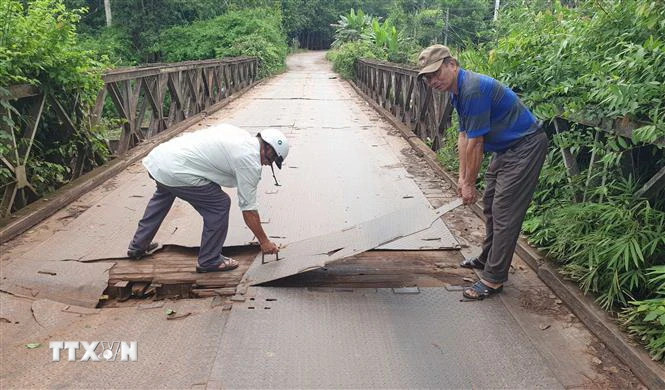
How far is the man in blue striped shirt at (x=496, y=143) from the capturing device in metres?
3.12

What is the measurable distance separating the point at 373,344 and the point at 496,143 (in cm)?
147

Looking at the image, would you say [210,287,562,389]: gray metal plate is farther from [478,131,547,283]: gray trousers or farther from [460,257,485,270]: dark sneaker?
[460,257,485,270]: dark sneaker

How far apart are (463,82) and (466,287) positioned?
1.36 m

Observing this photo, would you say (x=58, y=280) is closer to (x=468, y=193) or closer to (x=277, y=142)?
(x=277, y=142)

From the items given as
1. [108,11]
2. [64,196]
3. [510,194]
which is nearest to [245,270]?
[510,194]

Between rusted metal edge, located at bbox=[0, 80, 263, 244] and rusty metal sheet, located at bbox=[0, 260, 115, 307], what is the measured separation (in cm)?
61

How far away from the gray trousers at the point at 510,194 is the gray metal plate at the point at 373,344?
277mm

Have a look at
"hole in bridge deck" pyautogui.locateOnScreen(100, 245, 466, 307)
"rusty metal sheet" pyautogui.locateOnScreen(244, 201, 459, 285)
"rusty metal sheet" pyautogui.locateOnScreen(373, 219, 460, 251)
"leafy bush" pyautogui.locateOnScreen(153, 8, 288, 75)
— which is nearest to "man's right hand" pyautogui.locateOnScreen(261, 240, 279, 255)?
"rusty metal sheet" pyautogui.locateOnScreen(244, 201, 459, 285)

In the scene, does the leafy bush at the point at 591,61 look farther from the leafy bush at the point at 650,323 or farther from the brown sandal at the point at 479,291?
the brown sandal at the point at 479,291

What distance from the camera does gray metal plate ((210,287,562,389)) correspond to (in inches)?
101

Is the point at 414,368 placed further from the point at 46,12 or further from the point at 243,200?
the point at 46,12

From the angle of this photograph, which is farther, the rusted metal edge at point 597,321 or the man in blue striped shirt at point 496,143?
the man in blue striped shirt at point 496,143

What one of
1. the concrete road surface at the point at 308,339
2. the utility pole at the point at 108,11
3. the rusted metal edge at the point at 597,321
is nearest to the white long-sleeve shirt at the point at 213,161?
the concrete road surface at the point at 308,339

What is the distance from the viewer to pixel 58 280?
349 centimetres
